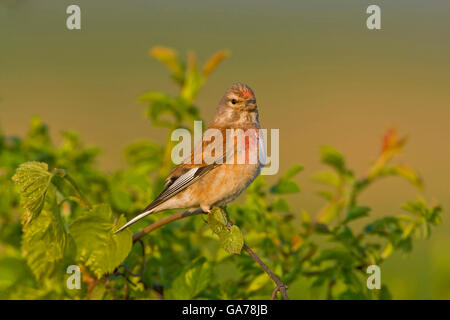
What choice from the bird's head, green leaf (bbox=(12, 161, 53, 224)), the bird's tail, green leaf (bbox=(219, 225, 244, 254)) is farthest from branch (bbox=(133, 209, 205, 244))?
the bird's head

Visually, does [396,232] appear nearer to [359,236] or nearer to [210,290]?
[359,236]

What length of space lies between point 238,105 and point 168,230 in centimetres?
81

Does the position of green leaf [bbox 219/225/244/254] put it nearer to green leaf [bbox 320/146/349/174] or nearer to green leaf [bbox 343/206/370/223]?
green leaf [bbox 343/206/370/223]

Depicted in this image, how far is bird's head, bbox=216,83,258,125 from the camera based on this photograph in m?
3.41

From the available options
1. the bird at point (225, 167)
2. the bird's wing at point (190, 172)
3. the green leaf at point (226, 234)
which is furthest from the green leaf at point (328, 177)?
the green leaf at point (226, 234)

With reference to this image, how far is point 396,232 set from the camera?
344cm

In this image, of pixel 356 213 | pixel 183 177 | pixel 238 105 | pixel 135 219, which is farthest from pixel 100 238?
pixel 356 213

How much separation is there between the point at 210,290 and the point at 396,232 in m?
1.08

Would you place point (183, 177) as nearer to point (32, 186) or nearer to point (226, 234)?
point (226, 234)

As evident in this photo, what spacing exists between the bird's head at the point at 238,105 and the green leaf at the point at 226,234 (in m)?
0.79

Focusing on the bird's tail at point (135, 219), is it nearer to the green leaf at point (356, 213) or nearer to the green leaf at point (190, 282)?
the green leaf at point (190, 282)

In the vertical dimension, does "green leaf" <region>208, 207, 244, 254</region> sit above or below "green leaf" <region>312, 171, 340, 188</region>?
below

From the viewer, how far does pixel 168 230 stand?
11.5ft
